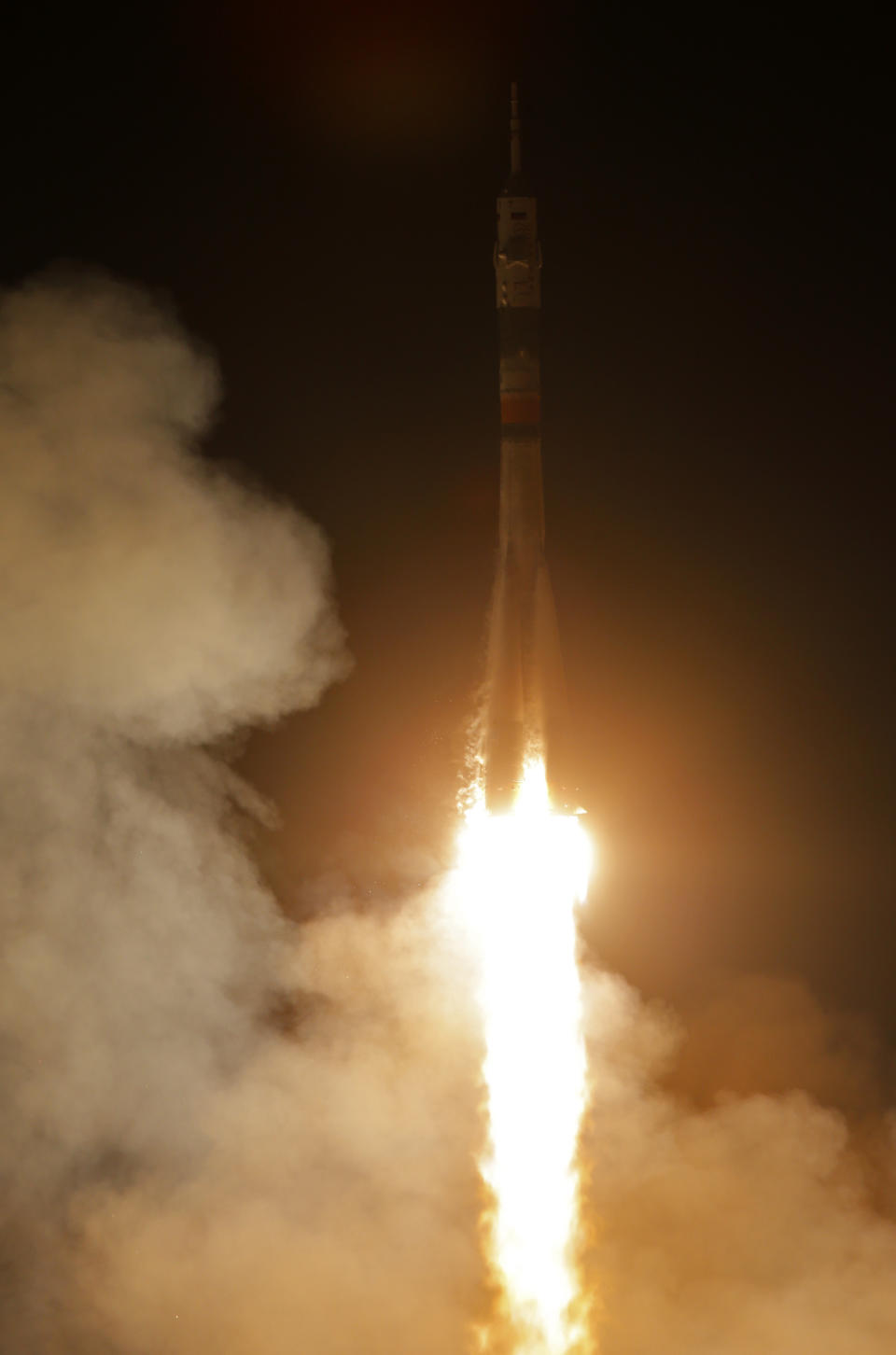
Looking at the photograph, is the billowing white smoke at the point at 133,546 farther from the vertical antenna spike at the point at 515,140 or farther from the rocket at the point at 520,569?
the vertical antenna spike at the point at 515,140

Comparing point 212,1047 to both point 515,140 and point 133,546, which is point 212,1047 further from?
point 515,140

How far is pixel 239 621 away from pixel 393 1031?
5210 millimetres

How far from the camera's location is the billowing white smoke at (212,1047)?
1634 centimetres

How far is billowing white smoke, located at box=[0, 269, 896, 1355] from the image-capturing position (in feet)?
53.6

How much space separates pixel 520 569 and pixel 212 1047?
6573 millimetres

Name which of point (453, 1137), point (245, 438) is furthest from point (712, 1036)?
point (245, 438)

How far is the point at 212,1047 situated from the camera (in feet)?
57.9

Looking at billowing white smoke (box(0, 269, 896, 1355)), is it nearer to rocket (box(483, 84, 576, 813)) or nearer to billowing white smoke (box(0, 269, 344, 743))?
billowing white smoke (box(0, 269, 344, 743))

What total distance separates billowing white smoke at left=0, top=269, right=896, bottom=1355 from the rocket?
2530 mm

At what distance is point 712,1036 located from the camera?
18.9 metres

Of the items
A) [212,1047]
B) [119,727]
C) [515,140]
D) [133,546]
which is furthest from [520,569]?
[212,1047]

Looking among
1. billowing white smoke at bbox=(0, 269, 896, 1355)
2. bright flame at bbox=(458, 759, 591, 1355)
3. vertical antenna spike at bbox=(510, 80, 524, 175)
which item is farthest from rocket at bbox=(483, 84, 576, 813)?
billowing white smoke at bbox=(0, 269, 896, 1355)

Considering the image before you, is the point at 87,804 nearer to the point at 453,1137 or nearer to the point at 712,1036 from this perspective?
the point at 453,1137

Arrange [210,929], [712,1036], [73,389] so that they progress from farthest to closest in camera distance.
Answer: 1. [712,1036]
2. [210,929]
3. [73,389]
